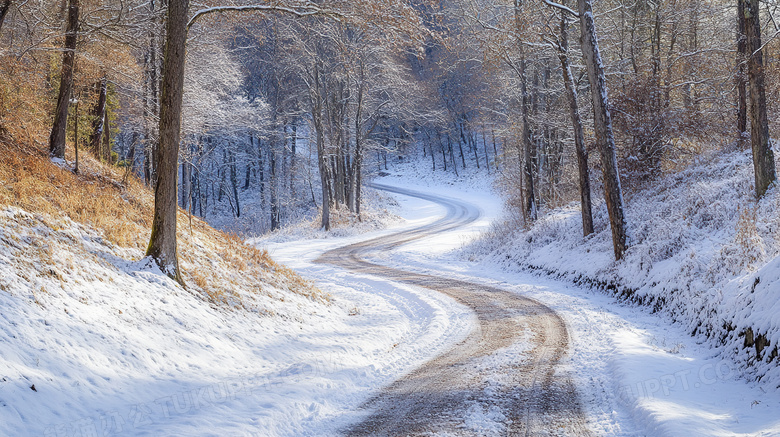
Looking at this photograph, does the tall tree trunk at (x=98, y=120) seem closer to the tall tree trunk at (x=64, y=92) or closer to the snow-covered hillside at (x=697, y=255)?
the tall tree trunk at (x=64, y=92)

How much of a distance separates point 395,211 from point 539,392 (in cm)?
3892

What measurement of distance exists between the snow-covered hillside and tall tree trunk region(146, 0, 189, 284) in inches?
335

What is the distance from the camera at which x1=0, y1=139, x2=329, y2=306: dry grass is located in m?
8.15

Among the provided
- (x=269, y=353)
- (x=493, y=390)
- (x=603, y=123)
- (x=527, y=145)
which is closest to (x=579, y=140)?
(x=603, y=123)

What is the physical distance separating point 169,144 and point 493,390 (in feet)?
20.7

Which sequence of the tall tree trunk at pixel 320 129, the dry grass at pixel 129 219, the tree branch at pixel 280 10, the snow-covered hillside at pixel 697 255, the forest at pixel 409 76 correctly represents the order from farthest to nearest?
the tall tree trunk at pixel 320 129
the forest at pixel 409 76
the tree branch at pixel 280 10
the dry grass at pixel 129 219
the snow-covered hillside at pixel 697 255

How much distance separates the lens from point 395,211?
44344 millimetres

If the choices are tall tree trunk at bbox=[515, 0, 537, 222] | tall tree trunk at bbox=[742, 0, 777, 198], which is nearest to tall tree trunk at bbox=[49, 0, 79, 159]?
tall tree trunk at bbox=[515, 0, 537, 222]

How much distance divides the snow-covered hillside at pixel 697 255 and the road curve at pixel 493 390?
2248mm

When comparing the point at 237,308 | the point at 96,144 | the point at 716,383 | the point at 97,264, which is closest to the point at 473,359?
the point at 716,383

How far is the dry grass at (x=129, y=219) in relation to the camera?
8148 millimetres

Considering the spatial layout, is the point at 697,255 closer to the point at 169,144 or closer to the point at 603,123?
the point at 603,123

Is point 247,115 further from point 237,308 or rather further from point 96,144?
point 237,308

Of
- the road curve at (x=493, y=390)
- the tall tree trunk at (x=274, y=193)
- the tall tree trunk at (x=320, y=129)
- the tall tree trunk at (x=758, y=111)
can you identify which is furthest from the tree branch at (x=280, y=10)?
the tall tree trunk at (x=274, y=193)
